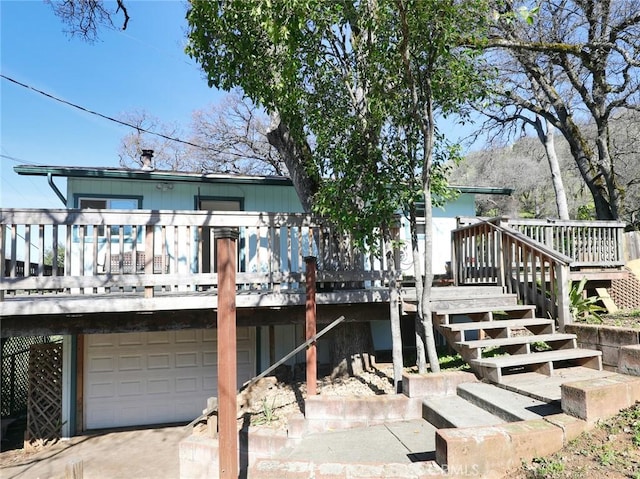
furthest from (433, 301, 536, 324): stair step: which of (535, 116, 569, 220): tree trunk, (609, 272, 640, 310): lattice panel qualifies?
(535, 116, 569, 220): tree trunk

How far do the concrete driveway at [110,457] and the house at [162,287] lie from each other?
1.70 ft

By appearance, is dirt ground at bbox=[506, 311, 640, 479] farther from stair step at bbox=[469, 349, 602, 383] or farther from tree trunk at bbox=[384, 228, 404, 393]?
tree trunk at bbox=[384, 228, 404, 393]

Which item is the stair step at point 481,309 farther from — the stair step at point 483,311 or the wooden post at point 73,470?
the wooden post at point 73,470

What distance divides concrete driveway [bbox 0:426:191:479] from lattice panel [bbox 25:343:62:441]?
0.35 meters

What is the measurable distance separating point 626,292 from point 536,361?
18.5 ft

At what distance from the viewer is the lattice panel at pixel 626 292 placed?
8.20 meters

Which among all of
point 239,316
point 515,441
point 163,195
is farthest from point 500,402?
point 163,195

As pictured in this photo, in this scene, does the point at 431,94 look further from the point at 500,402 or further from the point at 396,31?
the point at 500,402

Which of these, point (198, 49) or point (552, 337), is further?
point (198, 49)

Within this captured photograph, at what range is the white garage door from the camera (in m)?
7.54

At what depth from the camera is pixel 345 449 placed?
3877 mm

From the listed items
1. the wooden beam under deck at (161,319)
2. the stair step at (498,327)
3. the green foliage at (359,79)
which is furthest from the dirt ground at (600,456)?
the wooden beam under deck at (161,319)

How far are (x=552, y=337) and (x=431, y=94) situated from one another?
3.52m

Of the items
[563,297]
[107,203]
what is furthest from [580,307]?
[107,203]
